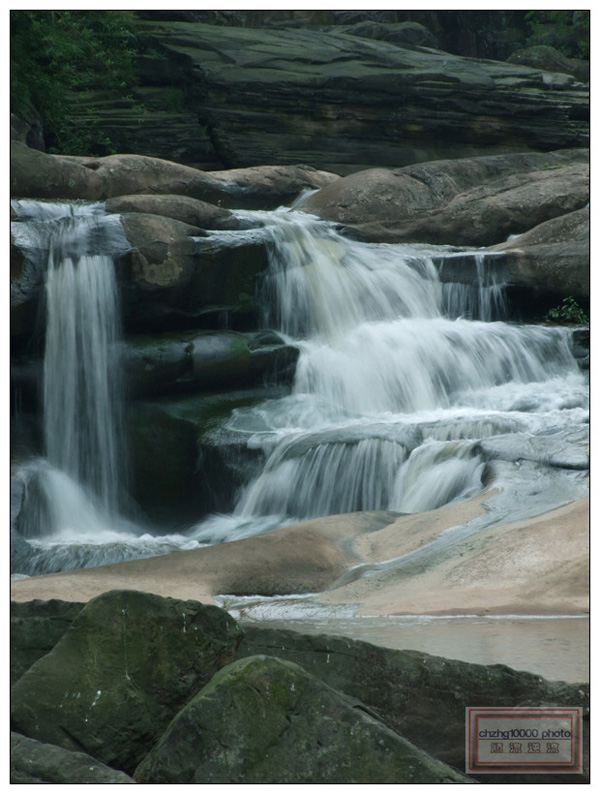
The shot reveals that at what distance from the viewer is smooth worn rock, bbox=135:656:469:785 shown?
2.03 meters

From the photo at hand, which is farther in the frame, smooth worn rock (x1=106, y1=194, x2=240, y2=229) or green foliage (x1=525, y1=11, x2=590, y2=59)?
green foliage (x1=525, y1=11, x2=590, y2=59)

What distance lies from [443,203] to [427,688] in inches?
505

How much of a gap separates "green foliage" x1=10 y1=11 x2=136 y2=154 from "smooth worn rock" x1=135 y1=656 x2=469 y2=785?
14118mm

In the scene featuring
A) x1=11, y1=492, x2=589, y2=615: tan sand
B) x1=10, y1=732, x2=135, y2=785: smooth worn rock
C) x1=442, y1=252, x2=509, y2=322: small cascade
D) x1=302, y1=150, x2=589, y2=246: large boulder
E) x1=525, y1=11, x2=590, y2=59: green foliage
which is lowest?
x1=11, y1=492, x2=589, y2=615: tan sand

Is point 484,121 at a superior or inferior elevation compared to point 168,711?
superior

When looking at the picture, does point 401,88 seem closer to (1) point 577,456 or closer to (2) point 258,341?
(2) point 258,341

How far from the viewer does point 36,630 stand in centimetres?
272

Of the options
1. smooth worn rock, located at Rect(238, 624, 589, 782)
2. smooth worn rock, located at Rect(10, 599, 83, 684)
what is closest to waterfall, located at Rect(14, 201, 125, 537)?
smooth worn rock, located at Rect(10, 599, 83, 684)

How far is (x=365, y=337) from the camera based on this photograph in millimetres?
10477

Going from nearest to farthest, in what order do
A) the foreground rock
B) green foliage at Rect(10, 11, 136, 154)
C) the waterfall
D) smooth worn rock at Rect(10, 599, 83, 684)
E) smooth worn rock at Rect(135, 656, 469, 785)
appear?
smooth worn rock at Rect(135, 656, 469, 785) → smooth worn rock at Rect(10, 599, 83, 684) → the waterfall → the foreground rock → green foliage at Rect(10, 11, 136, 154)

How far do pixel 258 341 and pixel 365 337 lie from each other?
1.27 m

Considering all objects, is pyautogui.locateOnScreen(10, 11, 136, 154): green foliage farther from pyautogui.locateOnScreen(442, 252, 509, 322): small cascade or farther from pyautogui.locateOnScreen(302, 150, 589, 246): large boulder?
pyautogui.locateOnScreen(442, 252, 509, 322): small cascade

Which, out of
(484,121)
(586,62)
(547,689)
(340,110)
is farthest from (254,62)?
(547,689)

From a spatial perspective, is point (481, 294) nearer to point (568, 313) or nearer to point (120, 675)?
point (568, 313)
